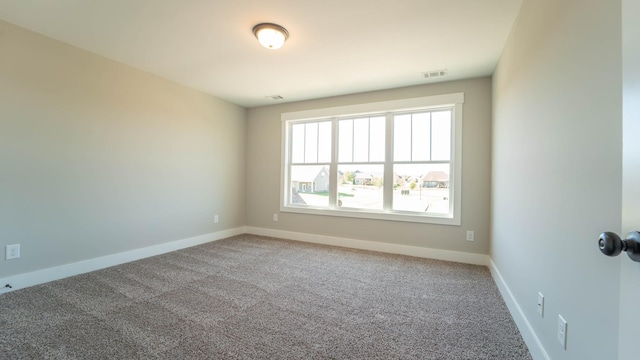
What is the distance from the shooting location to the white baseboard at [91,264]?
8.34ft

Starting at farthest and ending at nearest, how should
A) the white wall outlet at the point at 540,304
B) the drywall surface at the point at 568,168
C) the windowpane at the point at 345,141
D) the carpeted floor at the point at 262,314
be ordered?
1. the windowpane at the point at 345,141
2. the carpeted floor at the point at 262,314
3. the white wall outlet at the point at 540,304
4. the drywall surface at the point at 568,168

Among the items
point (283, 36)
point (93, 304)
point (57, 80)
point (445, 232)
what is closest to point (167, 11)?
point (283, 36)

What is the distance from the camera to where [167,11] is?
87.7 inches

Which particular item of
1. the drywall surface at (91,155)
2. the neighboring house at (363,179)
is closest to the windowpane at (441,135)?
the neighboring house at (363,179)

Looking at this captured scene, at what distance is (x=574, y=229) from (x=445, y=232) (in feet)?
8.27

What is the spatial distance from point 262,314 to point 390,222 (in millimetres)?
2454

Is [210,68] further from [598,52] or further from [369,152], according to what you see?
[598,52]

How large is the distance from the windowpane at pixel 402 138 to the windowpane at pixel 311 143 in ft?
4.64

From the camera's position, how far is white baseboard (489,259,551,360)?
5.16 ft

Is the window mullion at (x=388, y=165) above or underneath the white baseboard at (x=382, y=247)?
above

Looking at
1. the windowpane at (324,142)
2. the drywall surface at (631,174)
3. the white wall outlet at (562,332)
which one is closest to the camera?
the drywall surface at (631,174)

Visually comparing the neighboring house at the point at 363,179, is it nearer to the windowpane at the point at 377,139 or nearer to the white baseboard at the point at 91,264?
the windowpane at the point at 377,139

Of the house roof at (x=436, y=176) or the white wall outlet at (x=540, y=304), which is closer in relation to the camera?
the white wall outlet at (x=540, y=304)

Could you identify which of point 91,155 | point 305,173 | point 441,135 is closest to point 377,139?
point 441,135
